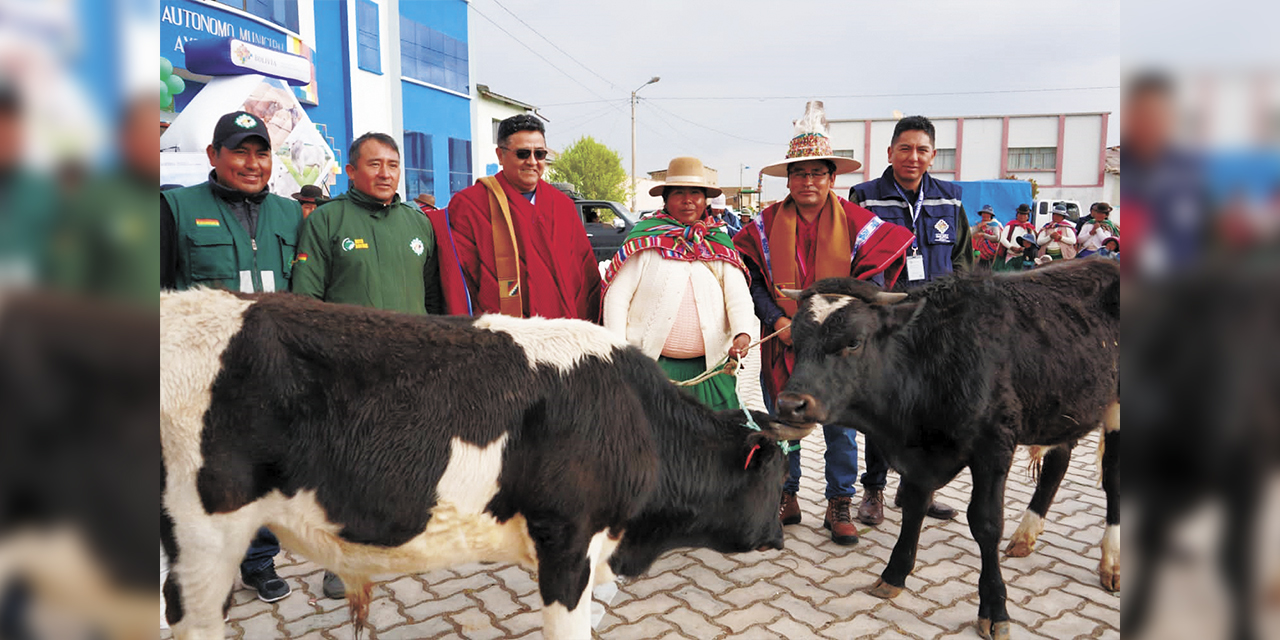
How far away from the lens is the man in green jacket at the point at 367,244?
137 inches

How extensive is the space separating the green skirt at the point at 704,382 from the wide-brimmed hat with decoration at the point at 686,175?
3.01 ft

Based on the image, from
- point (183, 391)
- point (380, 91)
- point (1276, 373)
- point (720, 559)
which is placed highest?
point (380, 91)

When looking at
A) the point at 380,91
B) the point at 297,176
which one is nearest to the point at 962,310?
the point at 297,176

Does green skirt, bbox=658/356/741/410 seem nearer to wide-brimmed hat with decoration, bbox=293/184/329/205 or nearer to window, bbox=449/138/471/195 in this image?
wide-brimmed hat with decoration, bbox=293/184/329/205

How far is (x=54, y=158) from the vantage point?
0.45 m

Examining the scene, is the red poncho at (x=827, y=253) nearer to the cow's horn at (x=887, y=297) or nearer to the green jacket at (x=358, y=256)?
the cow's horn at (x=887, y=297)

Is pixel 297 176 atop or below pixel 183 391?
atop

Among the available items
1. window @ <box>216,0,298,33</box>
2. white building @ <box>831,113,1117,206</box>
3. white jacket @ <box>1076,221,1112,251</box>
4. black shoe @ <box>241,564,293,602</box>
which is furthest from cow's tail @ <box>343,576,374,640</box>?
white building @ <box>831,113,1117,206</box>

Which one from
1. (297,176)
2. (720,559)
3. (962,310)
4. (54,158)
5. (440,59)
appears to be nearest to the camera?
(54,158)

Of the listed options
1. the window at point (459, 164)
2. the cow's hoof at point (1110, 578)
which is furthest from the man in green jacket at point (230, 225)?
the window at point (459, 164)

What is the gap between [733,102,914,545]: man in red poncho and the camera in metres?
4.21

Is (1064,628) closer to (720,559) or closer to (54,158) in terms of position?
(720,559)

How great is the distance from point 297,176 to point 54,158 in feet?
45.0

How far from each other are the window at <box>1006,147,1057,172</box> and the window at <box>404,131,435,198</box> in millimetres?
27345
